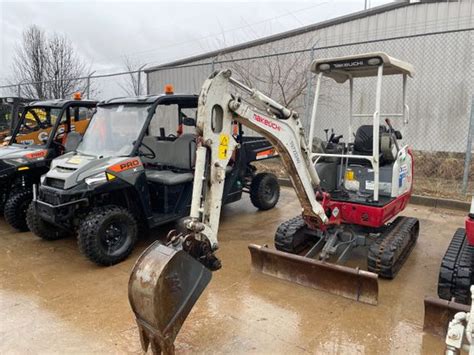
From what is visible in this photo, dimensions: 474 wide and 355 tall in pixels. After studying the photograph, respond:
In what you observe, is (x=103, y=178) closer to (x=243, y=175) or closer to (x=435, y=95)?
(x=243, y=175)

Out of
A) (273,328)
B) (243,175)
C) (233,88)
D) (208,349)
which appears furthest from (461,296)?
(243,175)

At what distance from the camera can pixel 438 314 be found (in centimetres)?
322

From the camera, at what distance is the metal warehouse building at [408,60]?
31.9 ft

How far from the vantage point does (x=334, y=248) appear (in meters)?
4.50

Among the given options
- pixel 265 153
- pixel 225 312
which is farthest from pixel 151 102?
pixel 225 312

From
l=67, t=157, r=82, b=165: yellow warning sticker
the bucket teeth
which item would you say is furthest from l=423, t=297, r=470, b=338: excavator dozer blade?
l=67, t=157, r=82, b=165: yellow warning sticker

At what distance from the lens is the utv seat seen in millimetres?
5338

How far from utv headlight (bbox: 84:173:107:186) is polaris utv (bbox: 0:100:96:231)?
1505 mm

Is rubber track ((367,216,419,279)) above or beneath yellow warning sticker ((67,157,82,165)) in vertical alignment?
beneath

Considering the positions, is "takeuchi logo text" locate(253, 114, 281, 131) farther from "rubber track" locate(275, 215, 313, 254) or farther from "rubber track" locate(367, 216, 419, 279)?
"rubber track" locate(367, 216, 419, 279)

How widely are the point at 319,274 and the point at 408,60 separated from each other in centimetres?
830

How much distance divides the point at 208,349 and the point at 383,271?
209cm

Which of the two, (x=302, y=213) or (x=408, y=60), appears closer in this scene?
(x=302, y=213)

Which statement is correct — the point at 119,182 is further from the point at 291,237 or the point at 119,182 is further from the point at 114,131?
the point at 291,237
